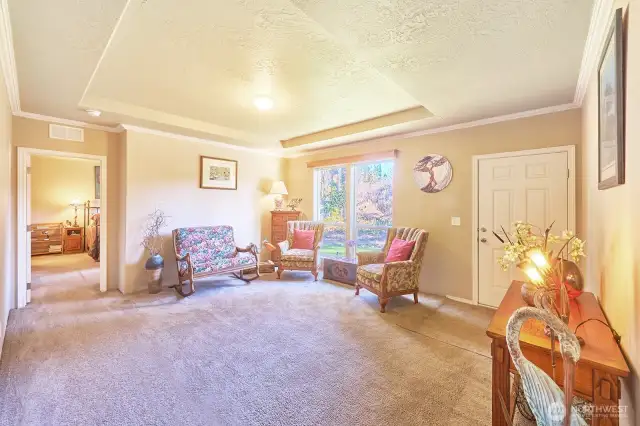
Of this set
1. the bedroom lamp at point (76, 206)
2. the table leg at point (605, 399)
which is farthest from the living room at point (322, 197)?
the bedroom lamp at point (76, 206)

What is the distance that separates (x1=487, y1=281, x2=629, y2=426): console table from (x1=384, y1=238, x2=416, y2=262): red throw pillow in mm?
2162

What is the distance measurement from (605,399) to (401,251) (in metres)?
2.71

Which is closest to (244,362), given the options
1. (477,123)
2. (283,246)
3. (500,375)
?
(500,375)

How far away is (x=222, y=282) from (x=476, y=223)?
3.84 meters

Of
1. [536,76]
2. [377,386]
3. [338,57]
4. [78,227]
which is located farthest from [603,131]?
[78,227]

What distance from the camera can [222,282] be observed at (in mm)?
4566

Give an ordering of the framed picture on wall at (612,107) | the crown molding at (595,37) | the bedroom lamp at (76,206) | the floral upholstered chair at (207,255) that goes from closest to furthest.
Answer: the framed picture on wall at (612,107) → the crown molding at (595,37) → the floral upholstered chair at (207,255) → the bedroom lamp at (76,206)

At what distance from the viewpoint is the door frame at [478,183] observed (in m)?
3.00

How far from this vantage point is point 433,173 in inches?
158

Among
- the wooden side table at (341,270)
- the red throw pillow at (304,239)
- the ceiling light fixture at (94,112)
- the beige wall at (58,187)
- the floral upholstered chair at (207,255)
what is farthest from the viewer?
the beige wall at (58,187)

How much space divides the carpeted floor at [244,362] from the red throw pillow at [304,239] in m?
1.39

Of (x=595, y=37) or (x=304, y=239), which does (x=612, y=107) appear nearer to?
(x=595, y=37)

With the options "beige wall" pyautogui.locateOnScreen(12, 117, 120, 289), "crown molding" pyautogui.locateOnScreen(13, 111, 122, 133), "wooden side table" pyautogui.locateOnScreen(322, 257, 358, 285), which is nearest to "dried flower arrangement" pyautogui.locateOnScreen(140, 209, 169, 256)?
"beige wall" pyautogui.locateOnScreen(12, 117, 120, 289)

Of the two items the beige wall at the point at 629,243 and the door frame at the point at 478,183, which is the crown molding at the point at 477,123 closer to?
the door frame at the point at 478,183
